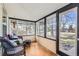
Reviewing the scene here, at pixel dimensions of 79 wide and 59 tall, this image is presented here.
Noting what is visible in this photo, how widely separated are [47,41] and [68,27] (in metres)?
0.68

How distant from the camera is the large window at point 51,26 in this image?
3.01 meters

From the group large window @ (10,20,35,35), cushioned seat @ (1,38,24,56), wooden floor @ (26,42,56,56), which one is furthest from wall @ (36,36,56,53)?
cushioned seat @ (1,38,24,56)

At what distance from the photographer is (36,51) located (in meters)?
2.93

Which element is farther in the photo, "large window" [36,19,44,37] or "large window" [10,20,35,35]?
"large window" [36,19,44,37]

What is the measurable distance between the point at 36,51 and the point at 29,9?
1.01 m

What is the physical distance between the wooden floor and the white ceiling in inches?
25.6

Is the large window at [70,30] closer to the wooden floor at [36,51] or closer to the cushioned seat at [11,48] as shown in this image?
the wooden floor at [36,51]

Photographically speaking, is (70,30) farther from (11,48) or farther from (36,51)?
(11,48)

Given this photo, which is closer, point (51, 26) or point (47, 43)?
point (51, 26)

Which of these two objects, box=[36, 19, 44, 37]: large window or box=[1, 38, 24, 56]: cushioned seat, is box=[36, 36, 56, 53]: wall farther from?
box=[1, 38, 24, 56]: cushioned seat

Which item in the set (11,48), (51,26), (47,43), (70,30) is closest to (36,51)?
(47,43)

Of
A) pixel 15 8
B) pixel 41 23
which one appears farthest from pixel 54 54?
pixel 15 8

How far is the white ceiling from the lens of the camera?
9.08 ft

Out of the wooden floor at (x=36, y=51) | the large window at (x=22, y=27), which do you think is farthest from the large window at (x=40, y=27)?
the wooden floor at (x=36, y=51)
